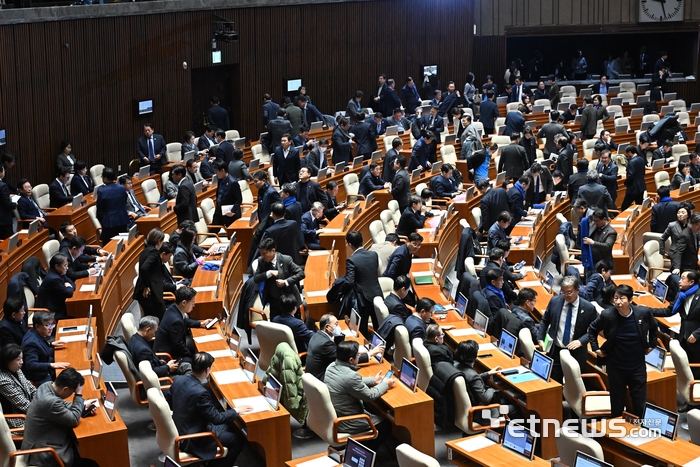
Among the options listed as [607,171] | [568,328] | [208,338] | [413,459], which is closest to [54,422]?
[208,338]

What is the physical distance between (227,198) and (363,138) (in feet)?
16.1

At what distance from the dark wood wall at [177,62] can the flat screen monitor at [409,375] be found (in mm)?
9141

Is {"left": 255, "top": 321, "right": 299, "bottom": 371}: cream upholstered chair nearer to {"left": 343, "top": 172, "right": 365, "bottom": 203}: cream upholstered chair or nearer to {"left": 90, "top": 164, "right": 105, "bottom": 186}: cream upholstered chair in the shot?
{"left": 343, "top": 172, "right": 365, "bottom": 203}: cream upholstered chair

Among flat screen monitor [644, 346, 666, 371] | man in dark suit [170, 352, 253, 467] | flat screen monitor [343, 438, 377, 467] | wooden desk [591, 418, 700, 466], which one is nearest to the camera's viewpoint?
flat screen monitor [343, 438, 377, 467]

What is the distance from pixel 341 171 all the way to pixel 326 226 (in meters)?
3.19

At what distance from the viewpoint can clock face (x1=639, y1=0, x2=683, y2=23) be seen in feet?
86.6

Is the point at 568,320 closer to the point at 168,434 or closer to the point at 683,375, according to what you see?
the point at 683,375

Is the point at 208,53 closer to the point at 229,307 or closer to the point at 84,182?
the point at 84,182

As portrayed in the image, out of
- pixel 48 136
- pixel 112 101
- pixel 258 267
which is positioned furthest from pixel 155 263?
pixel 112 101

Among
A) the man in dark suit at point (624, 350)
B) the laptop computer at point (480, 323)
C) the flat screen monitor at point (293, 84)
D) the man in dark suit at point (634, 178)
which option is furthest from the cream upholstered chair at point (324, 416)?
the flat screen monitor at point (293, 84)

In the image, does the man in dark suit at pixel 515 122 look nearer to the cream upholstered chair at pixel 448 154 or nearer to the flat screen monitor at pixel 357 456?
the cream upholstered chair at pixel 448 154

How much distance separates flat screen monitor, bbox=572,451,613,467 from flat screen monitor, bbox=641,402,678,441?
46.7 inches

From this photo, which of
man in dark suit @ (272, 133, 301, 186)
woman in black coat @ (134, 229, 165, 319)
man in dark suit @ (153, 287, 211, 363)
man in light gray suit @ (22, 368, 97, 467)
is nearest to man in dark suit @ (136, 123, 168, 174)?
man in dark suit @ (272, 133, 301, 186)

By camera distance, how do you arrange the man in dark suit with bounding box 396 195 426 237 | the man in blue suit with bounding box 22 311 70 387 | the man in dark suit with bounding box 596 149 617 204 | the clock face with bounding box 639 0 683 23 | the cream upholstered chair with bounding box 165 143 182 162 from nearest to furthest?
the man in blue suit with bounding box 22 311 70 387 → the man in dark suit with bounding box 396 195 426 237 → the man in dark suit with bounding box 596 149 617 204 → the cream upholstered chair with bounding box 165 143 182 162 → the clock face with bounding box 639 0 683 23
